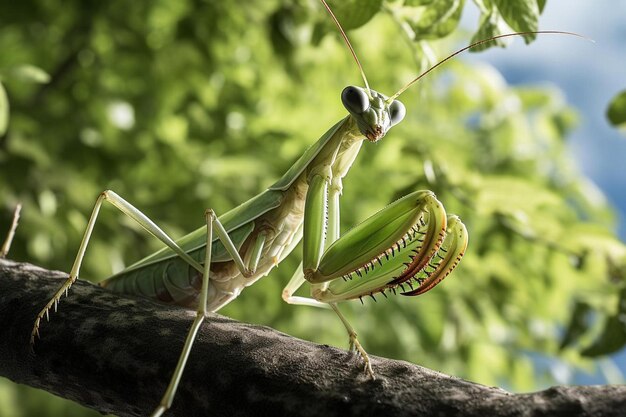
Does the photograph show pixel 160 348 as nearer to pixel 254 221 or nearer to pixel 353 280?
pixel 353 280

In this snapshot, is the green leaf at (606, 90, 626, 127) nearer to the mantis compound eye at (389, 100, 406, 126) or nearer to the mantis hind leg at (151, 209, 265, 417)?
the mantis compound eye at (389, 100, 406, 126)

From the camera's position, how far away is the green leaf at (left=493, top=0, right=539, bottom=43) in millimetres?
2545

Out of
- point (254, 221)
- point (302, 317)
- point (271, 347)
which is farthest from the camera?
point (302, 317)

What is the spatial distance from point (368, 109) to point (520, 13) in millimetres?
663

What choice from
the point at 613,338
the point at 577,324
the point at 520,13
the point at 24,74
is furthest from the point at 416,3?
the point at 577,324

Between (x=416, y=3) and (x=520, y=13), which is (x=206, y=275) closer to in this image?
(x=416, y=3)

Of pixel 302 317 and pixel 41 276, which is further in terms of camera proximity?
pixel 302 317

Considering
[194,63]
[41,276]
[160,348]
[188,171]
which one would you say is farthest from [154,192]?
[160,348]

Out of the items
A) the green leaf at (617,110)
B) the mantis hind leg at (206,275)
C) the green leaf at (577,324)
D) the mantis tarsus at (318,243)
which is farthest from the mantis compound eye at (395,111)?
the green leaf at (577,324)

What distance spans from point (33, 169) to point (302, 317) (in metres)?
2.81

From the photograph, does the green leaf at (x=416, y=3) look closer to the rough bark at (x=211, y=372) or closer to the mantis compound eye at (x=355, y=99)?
the mantis compound eye at (x=355, y=99)

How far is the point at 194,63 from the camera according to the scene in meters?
5.85

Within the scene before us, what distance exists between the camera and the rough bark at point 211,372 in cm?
158

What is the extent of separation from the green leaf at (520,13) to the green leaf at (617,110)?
0.99 m
